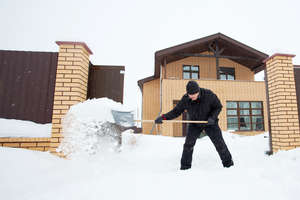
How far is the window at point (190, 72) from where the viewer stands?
10.6 metres

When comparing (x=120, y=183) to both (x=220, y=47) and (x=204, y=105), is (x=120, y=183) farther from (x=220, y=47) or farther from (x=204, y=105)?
(x=220, y=47)

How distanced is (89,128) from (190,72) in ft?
29.3

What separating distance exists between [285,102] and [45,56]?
16.1ft

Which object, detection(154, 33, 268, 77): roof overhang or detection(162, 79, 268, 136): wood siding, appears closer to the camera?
detection(162, 79, 268, 136): wood siding

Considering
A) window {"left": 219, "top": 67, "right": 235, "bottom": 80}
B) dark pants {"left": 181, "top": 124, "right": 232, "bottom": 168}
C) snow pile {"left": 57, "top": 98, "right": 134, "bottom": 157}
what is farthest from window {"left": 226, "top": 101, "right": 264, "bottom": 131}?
snow pile {"left": 57, "top": 98, "right": 134, "bottom": 157}

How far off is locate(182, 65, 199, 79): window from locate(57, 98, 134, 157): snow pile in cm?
836

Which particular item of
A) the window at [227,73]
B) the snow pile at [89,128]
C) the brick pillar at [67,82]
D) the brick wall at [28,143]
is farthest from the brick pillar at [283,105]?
the window at [227,73]

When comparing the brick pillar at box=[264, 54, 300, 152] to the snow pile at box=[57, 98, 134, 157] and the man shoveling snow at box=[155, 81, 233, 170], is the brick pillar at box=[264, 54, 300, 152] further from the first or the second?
the snow pile at box=[57, 98, 134, 157]

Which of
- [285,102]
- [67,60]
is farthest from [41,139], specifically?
[285,102]

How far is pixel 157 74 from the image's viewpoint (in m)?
11.6

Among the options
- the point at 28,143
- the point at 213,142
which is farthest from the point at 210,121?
the point at 28,143

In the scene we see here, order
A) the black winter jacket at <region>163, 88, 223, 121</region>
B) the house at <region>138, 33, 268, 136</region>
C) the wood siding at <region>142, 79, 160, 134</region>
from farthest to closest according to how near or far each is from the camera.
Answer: the wood siding at <region>142, 79, 160, 134</region>
the house at <region>138, 33, 268, 136</region>
the black winter jacket at <region>163, 88, 223, 121</region>

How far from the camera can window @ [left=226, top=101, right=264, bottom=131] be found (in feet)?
30.0

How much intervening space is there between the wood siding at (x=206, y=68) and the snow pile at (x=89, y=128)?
8028 mm
